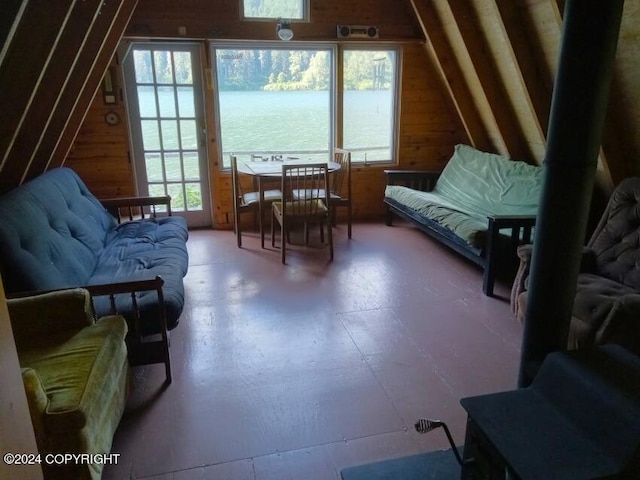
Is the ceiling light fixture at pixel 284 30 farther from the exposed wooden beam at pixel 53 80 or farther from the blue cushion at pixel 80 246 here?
the blue cushion at pixel 80 246

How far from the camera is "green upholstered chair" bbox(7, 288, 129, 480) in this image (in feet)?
4.73

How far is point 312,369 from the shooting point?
7.67 ft

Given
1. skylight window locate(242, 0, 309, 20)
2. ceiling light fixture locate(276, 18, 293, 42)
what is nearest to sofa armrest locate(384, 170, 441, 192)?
ceiling light fixture locate(276, 18, 293, 42)

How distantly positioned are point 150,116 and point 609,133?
12.6 ft

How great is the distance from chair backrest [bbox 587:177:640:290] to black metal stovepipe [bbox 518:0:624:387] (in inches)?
44.1

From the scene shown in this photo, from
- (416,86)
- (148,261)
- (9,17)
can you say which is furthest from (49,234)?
(416,86)

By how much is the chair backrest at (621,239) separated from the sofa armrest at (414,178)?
2247 millimetres

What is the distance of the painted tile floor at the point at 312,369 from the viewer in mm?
1803

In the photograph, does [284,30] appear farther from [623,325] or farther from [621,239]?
[623,325]

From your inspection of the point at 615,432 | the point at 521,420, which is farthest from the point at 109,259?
the point at 615,432

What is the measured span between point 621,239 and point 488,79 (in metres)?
1.87

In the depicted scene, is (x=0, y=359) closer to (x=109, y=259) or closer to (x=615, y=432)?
(x=615, y=432)

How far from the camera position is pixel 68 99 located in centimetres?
316

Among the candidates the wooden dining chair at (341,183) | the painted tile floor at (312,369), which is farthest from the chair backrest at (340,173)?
the painted tile floor at (312,369)
